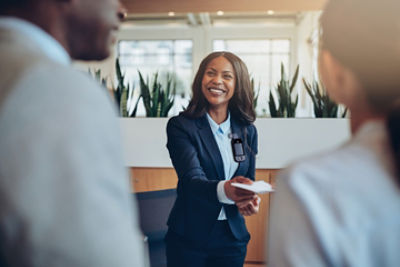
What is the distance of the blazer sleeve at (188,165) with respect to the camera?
164 cm

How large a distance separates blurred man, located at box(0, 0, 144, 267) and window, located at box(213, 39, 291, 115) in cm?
1070

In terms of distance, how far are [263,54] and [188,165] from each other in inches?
390

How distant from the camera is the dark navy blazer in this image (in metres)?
1.67

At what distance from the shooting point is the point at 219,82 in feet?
6.36

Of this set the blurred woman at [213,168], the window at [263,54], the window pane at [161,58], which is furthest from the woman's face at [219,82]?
the window at [263,54]

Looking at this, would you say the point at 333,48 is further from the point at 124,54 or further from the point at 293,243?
the point at 124,54

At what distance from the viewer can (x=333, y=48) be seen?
62 cm

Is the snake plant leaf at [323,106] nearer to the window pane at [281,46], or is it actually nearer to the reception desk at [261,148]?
the reception desk at [261,148]

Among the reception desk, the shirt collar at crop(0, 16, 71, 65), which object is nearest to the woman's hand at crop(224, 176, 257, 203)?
the shirt collar at crop(0, 16, 71, 65)

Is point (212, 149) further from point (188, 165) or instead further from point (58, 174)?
point (58, 174)

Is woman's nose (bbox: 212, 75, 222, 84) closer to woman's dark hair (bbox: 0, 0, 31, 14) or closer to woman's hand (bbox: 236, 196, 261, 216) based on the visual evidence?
woman's hand (bbox: 236, 196, 261, 216)

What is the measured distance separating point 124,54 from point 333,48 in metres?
11.4

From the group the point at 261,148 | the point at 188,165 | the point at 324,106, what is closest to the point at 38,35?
the point at 188,165

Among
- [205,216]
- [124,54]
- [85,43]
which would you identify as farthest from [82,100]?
[124,54]
